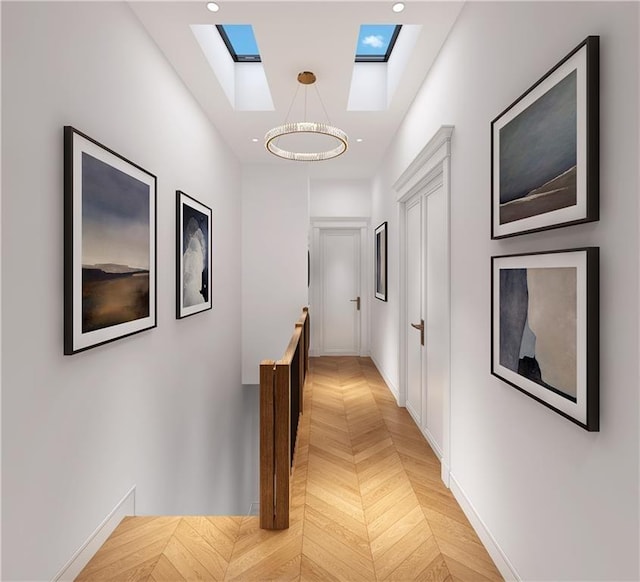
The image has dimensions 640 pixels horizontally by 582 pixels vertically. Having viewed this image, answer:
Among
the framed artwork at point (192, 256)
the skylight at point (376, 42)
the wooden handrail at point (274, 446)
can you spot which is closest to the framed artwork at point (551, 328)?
the wooden handrail at point (274, 446)

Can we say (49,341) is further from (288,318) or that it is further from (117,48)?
(288,318)

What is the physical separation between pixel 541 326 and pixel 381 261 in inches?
147

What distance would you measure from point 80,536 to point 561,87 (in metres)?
2.56

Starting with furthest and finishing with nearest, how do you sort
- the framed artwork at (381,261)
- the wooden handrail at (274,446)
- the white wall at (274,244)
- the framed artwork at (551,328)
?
the white wall at (274,244)
the framed artwork at (381,261)
the wooden handrail at (274,446)
the framed artwork at (551,328)

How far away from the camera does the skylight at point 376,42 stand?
3.25 m

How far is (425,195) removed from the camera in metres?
3.39

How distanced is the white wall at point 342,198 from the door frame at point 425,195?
2424 millimetres

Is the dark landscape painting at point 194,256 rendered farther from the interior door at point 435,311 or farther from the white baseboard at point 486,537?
the white baseboard at point 486,537

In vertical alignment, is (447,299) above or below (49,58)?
below

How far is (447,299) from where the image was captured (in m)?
2.58

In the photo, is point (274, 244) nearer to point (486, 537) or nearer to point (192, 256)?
point (192, 256)

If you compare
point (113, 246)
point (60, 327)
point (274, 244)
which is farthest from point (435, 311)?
point (274, 244)

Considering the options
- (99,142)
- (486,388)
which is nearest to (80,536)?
(99,142)

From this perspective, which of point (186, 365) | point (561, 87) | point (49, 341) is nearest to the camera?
point (561, 87)
